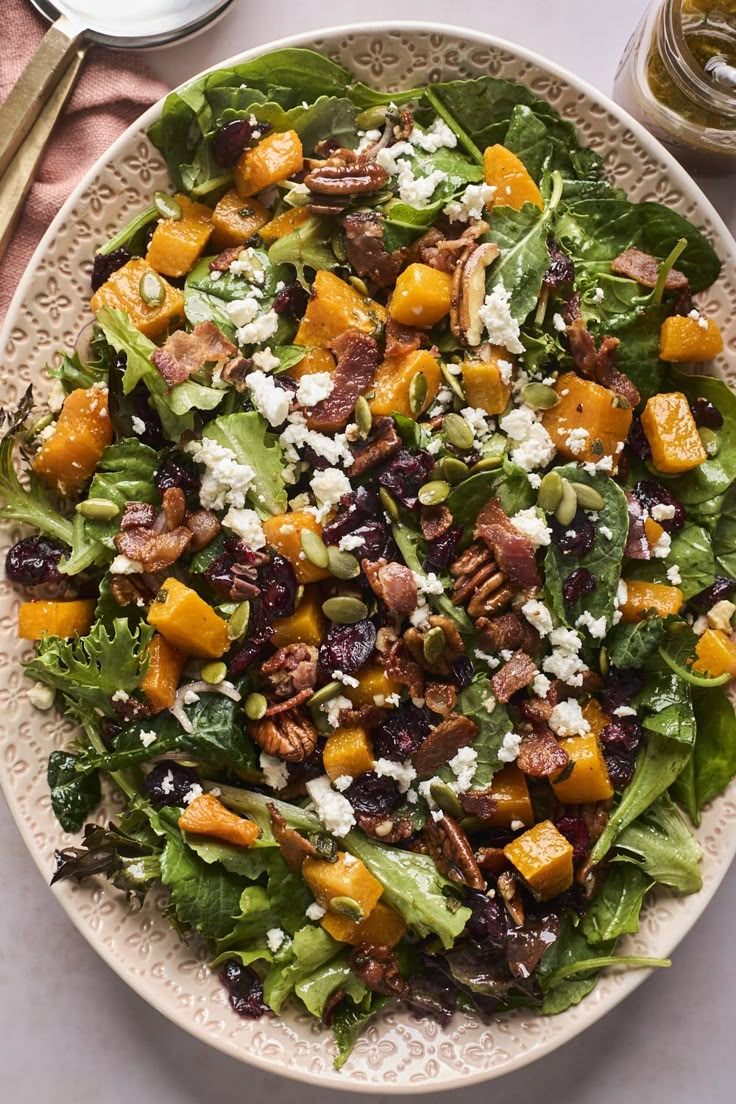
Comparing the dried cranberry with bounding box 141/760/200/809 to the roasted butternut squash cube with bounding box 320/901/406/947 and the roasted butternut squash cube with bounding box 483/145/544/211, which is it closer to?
the roasted butternut squash cube with bounding box 320/901/406/947

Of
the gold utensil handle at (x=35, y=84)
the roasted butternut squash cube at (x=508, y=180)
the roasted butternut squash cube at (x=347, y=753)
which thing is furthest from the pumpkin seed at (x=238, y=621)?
the gold utensil handle at (x=35, y=84)

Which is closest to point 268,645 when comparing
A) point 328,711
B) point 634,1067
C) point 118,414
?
point 328,711

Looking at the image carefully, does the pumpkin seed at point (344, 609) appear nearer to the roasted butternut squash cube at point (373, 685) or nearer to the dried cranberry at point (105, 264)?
the roasted butternut squash cube at point (373, 685)

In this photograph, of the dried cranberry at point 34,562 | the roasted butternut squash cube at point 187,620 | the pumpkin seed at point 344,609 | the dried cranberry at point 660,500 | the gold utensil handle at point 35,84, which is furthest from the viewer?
the gold utensil handle at point 35,84

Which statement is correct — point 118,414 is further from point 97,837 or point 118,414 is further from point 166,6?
point 166,6

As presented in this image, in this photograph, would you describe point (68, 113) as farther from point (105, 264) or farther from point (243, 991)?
point (243, 991)

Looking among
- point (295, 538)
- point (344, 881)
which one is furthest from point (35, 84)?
point (344, 881)

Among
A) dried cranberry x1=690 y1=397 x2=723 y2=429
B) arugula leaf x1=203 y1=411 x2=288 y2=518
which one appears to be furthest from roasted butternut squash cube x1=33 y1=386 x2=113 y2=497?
dried cranberry x1=690 y1=397 x2=723 y2=429
